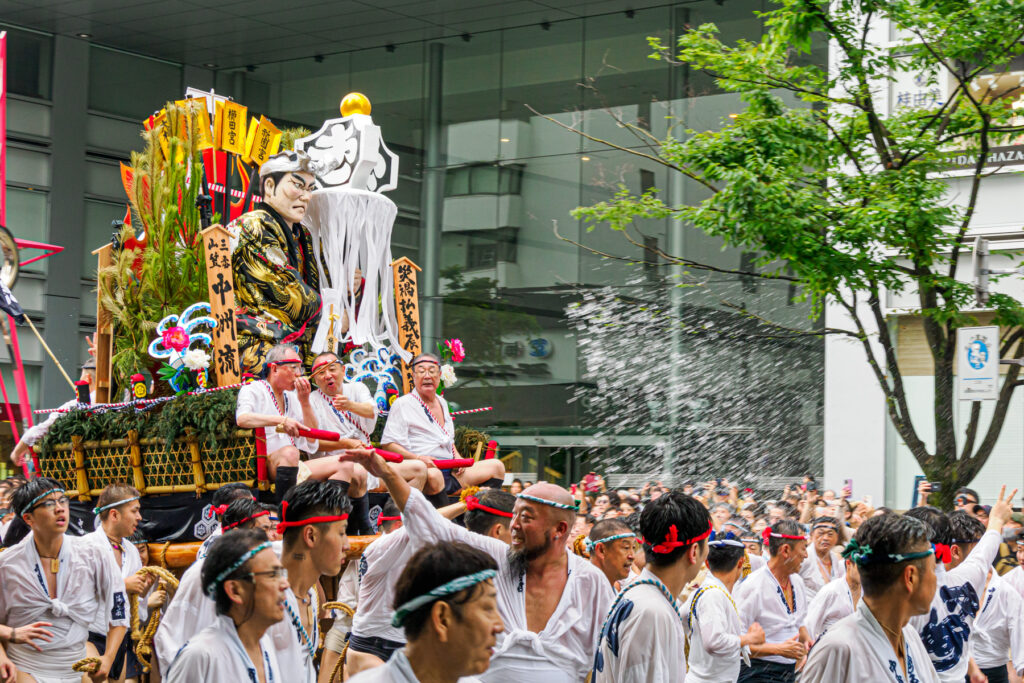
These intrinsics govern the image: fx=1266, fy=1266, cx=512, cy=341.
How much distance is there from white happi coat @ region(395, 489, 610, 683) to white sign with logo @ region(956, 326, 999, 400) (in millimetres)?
5684

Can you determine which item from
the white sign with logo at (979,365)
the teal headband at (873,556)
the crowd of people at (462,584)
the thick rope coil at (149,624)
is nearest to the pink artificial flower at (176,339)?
the crowd of people at (462,584)

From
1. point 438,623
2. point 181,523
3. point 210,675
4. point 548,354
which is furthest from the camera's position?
point 548,354

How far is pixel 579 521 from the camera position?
10.4 metres

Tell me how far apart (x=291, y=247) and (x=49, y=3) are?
51.0 ft

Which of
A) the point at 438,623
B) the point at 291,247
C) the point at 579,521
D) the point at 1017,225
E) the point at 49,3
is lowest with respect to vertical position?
the point at 579,521

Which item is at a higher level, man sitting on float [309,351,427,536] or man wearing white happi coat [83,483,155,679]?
man sitting on float [309,351,427,536]

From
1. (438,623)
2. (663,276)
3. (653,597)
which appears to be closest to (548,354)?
(663,276)

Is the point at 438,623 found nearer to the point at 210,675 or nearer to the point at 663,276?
the point at 210,675

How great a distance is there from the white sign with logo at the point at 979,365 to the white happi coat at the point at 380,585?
18.8ft

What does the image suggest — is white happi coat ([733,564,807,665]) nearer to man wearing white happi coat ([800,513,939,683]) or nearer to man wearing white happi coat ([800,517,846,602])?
man wearing white happi coat ([800,517,846,602])

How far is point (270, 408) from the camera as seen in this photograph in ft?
27.5

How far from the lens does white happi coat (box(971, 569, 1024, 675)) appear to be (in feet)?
24.7

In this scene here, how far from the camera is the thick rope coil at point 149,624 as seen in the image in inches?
271

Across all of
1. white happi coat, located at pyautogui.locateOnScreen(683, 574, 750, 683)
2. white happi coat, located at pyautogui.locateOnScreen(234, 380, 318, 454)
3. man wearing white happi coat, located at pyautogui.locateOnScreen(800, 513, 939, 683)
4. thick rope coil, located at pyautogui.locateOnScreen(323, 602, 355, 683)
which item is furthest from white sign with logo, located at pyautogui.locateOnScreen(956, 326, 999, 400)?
man wearing white happi coat, located at pyautogui.locateOnScreen(800, 513, 939, 683)
